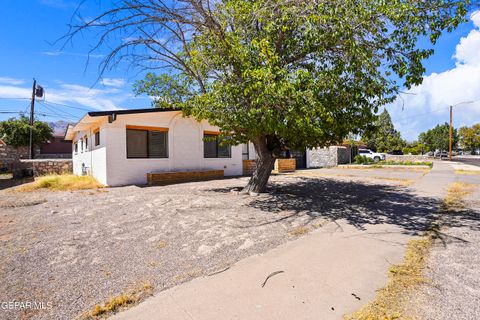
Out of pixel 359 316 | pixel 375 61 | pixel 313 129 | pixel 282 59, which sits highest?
pixel 282 59

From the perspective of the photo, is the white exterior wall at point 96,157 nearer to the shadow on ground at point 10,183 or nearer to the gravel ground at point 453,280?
the shadow on ground at point 10,183

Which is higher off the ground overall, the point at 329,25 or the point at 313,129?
the point at 329,25

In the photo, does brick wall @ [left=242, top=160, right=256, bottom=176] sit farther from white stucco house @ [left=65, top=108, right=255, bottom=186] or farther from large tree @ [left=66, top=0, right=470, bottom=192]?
large tree @ [left=66, top=0, right=470, bottom=192]

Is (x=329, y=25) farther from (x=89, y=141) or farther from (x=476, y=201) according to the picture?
(x=89, y=141)

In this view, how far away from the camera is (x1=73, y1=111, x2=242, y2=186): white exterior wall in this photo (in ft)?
36.7

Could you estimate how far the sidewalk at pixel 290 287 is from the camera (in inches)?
97.6

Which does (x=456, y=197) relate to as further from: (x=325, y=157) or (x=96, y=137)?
(x=325, y=157)

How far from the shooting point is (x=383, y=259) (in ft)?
12.0

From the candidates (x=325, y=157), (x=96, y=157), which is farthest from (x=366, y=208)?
(x=325, y=157)

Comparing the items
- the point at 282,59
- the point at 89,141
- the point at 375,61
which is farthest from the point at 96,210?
the point at 89,141

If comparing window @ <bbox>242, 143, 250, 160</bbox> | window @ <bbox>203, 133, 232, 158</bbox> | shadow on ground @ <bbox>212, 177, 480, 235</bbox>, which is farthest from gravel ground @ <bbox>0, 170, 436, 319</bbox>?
window @ <bbox>242, 143, 250, 160</bbox>

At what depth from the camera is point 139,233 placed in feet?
15.8

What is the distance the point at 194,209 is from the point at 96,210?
2453mm

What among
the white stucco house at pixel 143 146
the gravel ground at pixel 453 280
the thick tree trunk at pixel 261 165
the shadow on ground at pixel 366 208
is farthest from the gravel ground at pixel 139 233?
the white stucco house at pixel 143 146
